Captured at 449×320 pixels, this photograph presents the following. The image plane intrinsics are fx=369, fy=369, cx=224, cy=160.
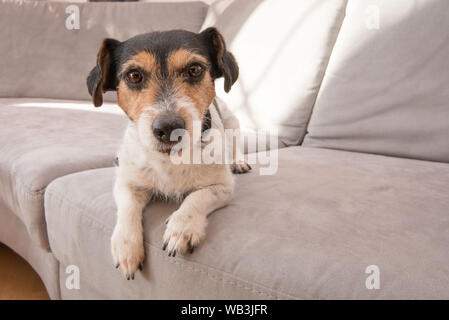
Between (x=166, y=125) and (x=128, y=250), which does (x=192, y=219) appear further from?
(x=166, y=125)

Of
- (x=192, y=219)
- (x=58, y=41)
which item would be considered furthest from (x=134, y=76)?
(x=58, y=41)

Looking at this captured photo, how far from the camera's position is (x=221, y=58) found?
1305mm

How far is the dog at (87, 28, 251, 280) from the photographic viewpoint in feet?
3.52

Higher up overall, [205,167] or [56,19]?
[56,19]

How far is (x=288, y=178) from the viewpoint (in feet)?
4.22

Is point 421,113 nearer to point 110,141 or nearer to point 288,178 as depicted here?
point 288,178

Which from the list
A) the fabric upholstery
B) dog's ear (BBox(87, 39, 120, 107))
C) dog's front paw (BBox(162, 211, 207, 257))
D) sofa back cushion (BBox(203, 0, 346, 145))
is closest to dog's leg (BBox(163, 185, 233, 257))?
dog's front paw (BBox(162, 211, 207, 257))

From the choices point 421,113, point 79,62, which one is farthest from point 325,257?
point 79,62

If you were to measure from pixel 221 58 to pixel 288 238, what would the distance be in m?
0.72

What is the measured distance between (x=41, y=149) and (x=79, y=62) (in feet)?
5.48
